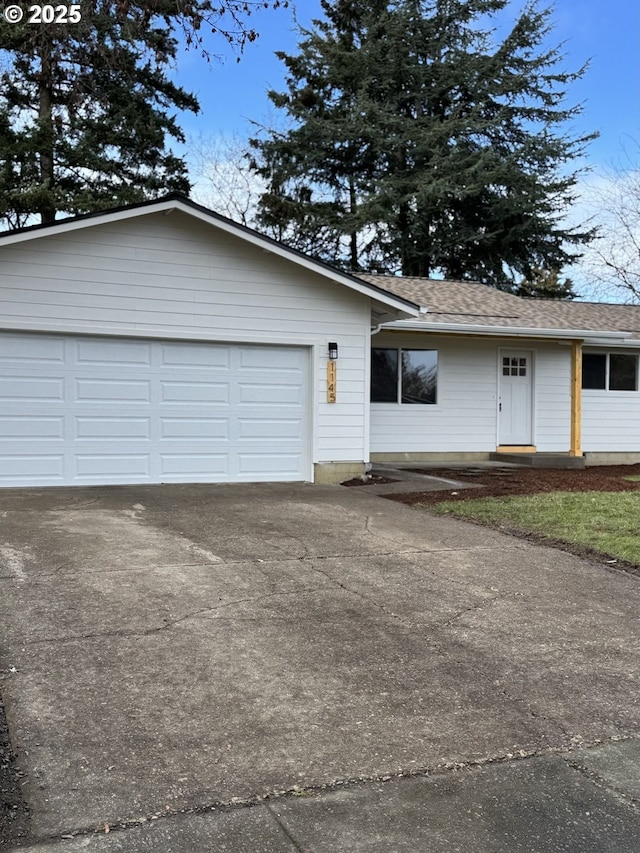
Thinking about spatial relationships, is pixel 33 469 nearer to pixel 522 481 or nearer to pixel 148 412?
pixel 148 412

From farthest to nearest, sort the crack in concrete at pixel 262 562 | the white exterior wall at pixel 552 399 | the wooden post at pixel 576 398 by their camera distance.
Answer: the white exterior wall at pixel 552 399 < the wooden post at pixel 576 398 < the crack in concrete at pixel 262 562

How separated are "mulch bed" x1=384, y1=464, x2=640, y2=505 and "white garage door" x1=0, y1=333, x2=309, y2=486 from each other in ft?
7.62

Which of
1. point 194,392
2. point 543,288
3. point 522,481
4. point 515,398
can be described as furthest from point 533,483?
point 543,288

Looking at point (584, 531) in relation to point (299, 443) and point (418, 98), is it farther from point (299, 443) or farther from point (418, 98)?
point (418, 98)

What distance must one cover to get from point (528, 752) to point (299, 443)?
8.58m

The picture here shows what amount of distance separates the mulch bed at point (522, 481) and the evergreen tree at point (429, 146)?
1515 cm

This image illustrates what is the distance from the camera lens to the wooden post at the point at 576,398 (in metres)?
15.5

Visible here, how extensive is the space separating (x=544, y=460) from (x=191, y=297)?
7916 millimetres

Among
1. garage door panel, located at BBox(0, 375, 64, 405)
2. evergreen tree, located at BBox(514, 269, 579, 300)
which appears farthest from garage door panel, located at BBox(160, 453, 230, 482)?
evergreen tree, located at BBox(514, 269, 579, 300)

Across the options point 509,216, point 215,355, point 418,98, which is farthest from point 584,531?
point 418,98

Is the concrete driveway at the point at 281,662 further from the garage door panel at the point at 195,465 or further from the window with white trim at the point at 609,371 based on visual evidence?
the window with white trim at the point at 609,371

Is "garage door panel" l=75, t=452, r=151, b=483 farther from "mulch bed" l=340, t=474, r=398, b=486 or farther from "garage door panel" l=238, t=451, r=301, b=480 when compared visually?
"mulch bed" l=340, t=474, r=398, b=486

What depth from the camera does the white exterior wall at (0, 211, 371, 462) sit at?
10109 mm

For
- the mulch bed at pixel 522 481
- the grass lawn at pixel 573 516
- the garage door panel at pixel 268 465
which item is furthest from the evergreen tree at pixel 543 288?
the grass lawn at pixel 573 516
